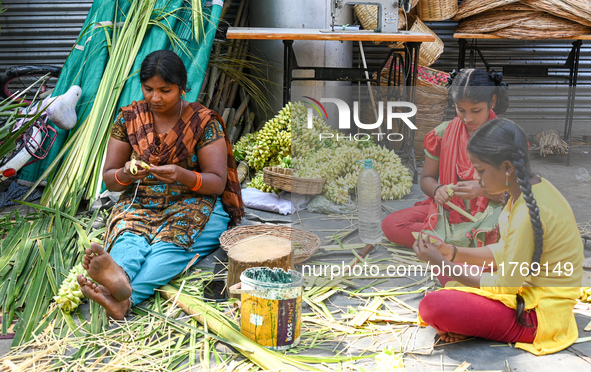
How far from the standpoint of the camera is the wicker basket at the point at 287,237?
9.04ft

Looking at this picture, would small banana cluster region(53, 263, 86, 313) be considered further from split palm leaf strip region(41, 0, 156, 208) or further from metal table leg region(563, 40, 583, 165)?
metal table leg region(563, 40, 583, 165)

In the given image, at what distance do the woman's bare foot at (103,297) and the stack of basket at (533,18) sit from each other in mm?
4496

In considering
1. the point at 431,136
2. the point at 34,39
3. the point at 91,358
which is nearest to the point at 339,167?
the point at 431,136

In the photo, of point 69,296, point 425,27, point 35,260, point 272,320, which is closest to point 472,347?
point 272,320

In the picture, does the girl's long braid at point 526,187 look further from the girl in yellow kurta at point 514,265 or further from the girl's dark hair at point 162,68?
the girl's dark hair at point 162,68

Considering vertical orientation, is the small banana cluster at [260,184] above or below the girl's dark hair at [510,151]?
below

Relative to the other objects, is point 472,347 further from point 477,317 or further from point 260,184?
point 260,184

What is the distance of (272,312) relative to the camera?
218 cm

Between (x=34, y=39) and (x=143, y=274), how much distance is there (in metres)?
3.93

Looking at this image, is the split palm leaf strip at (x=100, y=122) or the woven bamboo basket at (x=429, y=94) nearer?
the split palm leaf strip at (x=100, y=122)

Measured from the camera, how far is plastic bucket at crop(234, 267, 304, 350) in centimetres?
218

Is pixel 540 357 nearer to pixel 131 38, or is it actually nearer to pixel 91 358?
pixel 91 358

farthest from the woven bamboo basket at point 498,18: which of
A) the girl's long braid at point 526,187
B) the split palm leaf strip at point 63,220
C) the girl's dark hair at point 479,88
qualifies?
the girl's long braid at point 526,187

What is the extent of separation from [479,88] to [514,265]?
690 mm
